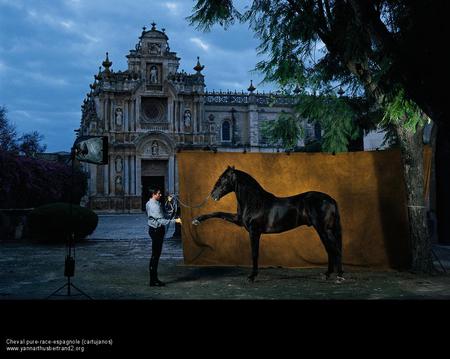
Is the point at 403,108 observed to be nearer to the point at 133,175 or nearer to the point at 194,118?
the point at 133,175

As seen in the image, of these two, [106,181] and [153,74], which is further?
[153,74]

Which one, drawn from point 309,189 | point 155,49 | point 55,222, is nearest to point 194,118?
point 155,49

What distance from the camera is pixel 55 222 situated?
54.0 feet

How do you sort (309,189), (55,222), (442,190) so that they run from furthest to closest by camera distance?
1. (55,222)
2. (442,190)
3. (309,189)

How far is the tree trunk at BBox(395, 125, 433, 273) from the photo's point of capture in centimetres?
990

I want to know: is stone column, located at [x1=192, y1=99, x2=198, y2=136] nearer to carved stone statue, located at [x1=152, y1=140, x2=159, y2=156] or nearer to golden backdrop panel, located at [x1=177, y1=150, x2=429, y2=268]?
carved stone statue, located at [x1=152, y1=140, x2=159, y2=156]

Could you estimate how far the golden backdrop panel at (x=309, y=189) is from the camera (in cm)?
1040

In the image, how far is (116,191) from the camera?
43.1 meters

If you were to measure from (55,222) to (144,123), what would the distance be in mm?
29344

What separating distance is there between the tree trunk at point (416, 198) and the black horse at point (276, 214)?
212 centimetres

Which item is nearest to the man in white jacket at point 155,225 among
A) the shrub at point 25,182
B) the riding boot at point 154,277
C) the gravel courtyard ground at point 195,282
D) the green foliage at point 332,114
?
the riding boot at point 154,277

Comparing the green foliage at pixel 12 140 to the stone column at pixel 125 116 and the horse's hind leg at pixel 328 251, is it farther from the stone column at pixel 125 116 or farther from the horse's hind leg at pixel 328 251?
the horse's hind leg at pixel 328 251

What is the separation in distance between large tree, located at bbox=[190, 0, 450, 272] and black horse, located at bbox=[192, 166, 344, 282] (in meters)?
2.23
